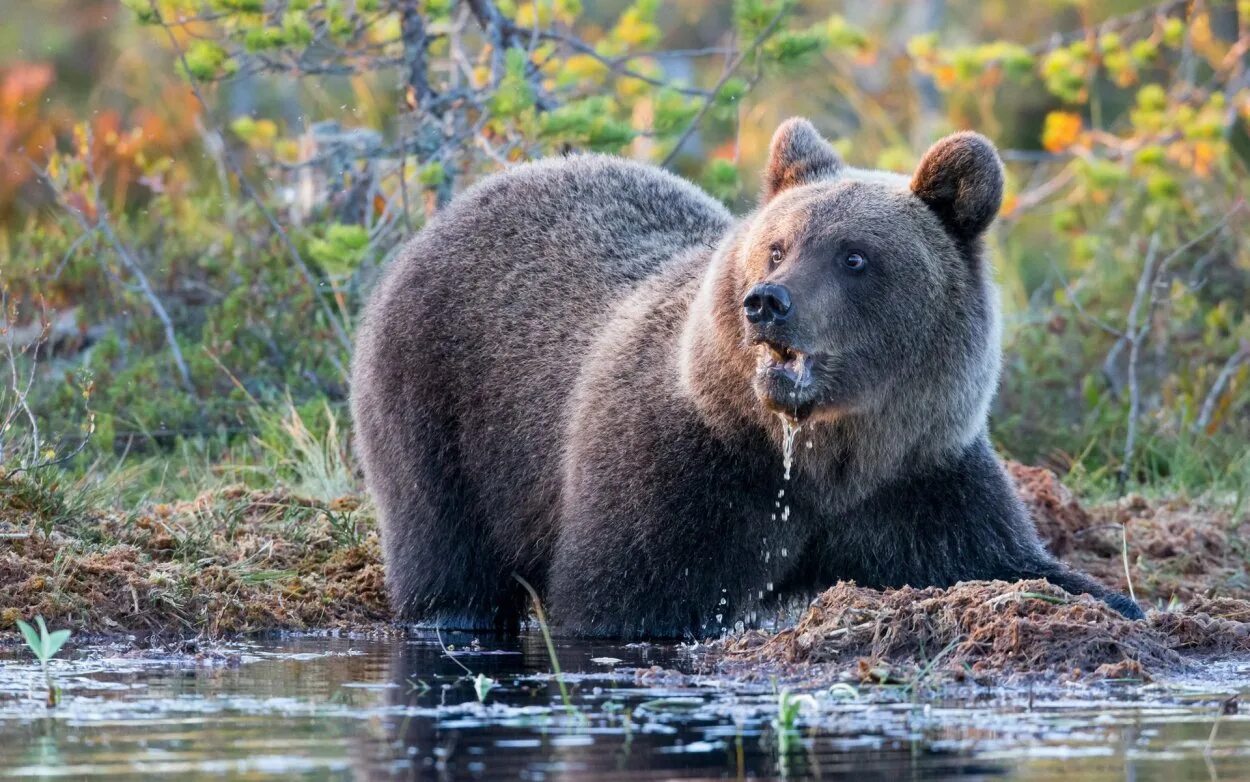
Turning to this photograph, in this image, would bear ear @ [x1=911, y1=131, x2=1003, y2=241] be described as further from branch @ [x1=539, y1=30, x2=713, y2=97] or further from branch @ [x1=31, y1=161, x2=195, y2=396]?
branch @ [x1=31, y1=161, x2=195, y2=396]

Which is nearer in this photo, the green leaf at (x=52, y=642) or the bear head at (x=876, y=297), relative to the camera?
the green leaf at (x=52, y=642)

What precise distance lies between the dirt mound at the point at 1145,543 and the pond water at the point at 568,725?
7.25 ft

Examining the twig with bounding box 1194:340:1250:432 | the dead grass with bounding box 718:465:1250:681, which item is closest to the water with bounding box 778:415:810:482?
the dead grass with bounding box 718:465:1250:681

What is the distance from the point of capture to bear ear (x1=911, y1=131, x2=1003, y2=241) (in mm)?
7227

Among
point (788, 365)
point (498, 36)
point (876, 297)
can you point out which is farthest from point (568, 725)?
point (498, 36)

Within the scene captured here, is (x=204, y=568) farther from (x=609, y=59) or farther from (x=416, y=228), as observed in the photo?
(x=609, y=59)

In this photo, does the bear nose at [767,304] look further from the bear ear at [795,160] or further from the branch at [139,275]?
the branch at [139,275]

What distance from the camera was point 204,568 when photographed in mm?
8055

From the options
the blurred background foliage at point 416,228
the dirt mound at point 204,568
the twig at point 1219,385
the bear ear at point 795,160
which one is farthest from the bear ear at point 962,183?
the twig at point 1219,385

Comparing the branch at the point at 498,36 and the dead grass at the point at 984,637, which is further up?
the branch at the point at 498,36

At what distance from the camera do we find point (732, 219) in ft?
28.3

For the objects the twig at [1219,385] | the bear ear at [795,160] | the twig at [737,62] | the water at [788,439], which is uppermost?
the twig at [737,62]

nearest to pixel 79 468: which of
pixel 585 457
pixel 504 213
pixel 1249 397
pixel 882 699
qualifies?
pixel 504 213

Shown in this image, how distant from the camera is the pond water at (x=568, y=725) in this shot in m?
4.75
